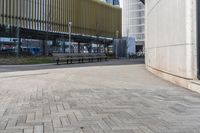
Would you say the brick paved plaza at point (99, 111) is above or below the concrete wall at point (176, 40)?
below

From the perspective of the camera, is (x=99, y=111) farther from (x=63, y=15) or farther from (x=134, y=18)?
(x=134, y=18)

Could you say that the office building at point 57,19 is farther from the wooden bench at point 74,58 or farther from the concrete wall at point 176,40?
the concrete wall at point 176,40

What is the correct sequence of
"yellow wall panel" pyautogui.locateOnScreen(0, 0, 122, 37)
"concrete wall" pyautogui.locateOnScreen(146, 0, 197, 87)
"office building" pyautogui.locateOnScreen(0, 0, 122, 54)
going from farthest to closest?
"yellow wall panel" pyautogui.locateOnScreen(0, 0, 122, 37) < "office building" pyautogui.locateOnScreen(0, 0, 122, 54) < "concrete wall" pyautogui.locateOnScreen(146, 0, 197, 87)

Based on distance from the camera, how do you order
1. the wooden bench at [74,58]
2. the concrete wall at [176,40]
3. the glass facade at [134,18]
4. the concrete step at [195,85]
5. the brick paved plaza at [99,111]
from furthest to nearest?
the glass facade at [134,18], the wooden bench at [74,58], the concrete wall at [176,40], the concrete step at [195,85], the brick paved plaza at [99,111]

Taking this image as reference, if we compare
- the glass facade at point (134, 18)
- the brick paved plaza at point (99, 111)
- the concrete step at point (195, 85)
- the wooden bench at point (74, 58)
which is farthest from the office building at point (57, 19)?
the brick paved plaza at point (99, 111)

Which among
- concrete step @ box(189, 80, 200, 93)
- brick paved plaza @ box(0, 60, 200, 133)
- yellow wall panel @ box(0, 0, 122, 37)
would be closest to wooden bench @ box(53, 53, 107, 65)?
brick paved plaza @ box(0, 60, 200, 133)

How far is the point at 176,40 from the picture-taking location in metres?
13.0

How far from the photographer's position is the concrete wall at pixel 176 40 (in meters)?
11.6

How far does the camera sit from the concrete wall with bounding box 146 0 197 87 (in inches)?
455

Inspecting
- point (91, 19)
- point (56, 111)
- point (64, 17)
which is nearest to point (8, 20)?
point (64, 17)

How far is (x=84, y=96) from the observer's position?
10.0m

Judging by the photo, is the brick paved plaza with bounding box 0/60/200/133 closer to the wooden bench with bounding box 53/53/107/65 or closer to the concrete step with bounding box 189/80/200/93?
the concrete step with bounding box 189/80/200/93

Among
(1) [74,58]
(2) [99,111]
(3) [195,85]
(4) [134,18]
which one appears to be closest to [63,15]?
(1) [74,58]

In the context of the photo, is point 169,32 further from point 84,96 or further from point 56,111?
point 56,111
